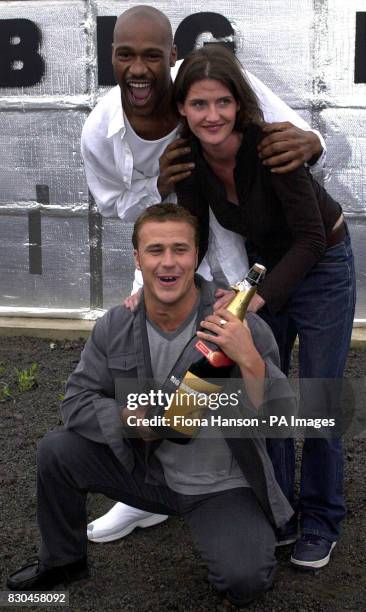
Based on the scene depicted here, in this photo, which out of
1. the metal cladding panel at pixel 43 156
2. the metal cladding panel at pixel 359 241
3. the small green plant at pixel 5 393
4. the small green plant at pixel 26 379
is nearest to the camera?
the small green plant at pixel 5 393

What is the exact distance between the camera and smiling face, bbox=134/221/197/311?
2.65 metres

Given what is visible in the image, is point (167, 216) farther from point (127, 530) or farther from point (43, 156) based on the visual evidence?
point (43, 156)

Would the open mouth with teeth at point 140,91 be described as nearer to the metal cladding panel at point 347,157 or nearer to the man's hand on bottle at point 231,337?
the man's hand on bottle at point 231,337

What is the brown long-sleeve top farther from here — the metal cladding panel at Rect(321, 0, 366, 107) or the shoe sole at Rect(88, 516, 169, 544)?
the metal cladding panel at Rect(321, 0, 366, 107)

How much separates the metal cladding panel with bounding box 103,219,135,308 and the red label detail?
300 centimetres

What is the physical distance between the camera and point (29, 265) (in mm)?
5699

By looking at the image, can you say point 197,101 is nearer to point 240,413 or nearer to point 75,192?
point 240,413

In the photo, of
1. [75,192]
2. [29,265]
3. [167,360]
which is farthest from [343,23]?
[167,360]

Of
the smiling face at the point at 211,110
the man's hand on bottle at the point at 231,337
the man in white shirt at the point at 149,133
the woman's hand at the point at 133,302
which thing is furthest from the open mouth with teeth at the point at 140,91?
the man's hand on bottle at the point at 231,337

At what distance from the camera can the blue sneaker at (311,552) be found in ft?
9.97

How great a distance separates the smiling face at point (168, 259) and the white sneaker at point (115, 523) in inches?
38.2

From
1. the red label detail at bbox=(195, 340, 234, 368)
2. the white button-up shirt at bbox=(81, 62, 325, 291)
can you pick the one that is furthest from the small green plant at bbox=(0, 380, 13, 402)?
the red label detail at bbox=(195, 340, 234, 368)

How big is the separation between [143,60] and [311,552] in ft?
Result: 5.59

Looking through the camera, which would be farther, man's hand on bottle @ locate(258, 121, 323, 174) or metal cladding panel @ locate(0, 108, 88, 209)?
metal cladding panel @ locate(0, 108, 88, 209)
